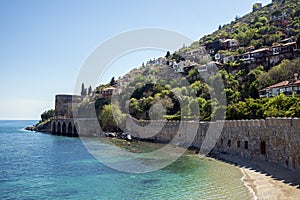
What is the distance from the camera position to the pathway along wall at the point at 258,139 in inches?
863

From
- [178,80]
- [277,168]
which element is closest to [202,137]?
[277,168]

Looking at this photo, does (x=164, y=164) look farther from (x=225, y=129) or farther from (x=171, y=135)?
(x=171, y=135)

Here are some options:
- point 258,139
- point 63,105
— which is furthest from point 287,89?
point 63,105

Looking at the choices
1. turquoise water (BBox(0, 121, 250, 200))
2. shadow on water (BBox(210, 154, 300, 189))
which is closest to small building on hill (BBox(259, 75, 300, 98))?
shadow on water (BBox(210, 154, 300, 189))

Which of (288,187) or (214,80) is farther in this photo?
(214,80)

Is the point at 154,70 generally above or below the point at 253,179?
above

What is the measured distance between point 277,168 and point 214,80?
45.7 metres

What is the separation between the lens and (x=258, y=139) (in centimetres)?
2783

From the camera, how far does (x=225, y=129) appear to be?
35.7 m

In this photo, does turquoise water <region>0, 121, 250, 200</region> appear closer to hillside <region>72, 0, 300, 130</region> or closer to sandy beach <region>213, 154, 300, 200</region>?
sandy beach <region>213, 154, 300, 200</region>

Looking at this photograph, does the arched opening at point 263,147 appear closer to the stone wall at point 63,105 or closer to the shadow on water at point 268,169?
the shadow on water at point 268,169

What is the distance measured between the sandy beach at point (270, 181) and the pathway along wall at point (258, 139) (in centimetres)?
81

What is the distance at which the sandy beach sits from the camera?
1778 cm

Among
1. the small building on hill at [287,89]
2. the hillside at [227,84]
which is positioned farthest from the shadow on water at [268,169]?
the small building on hill at [287,89]
